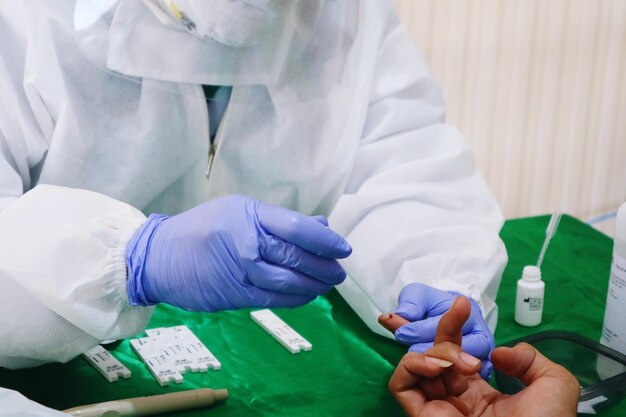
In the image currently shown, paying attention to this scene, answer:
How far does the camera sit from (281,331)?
1306 millimetres

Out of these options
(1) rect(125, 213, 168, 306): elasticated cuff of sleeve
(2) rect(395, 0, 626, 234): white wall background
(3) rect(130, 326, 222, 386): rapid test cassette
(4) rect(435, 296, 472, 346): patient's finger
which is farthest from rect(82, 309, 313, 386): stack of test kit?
(2) rect(395, 0, 626, 234): white wall background

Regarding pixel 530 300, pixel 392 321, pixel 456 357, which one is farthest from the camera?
pixel 530 300

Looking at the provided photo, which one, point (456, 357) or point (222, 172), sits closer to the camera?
point (456, 357)

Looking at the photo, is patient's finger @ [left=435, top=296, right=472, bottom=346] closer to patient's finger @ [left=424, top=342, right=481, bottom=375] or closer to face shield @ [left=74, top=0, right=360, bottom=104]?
patient's finger @ [left=424, top=342, right=481, bottom=375]

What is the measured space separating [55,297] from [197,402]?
25 centimetres

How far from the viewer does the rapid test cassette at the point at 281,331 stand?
4.12ft

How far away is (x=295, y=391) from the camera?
113 cm

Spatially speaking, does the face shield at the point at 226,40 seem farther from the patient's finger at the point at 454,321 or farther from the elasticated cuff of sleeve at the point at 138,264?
the patient's finger at the point at 454,321

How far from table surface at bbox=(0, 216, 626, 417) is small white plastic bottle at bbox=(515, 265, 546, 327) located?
18 mm

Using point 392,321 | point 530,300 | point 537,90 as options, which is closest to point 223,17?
point 392,321

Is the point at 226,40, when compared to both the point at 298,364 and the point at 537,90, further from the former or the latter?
the point at 537,90

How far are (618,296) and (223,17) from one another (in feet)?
2.50

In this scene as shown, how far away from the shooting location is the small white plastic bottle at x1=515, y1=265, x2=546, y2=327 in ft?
4.57

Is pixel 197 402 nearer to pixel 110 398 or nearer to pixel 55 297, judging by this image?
pixel 110 398
